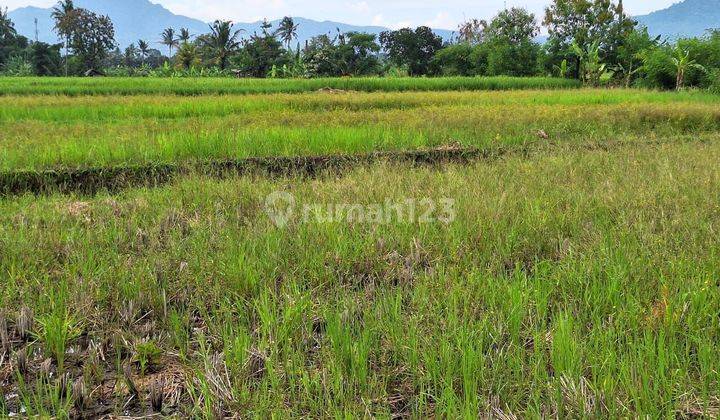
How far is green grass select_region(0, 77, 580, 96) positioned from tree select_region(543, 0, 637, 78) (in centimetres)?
606

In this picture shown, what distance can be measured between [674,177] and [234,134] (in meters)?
4.36

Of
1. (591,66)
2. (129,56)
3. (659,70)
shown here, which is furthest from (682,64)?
(129,56)

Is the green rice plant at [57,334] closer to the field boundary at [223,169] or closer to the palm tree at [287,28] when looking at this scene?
the field boundary at [223,169]

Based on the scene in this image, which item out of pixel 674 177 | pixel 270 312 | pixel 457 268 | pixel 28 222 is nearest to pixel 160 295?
pixel 270 312

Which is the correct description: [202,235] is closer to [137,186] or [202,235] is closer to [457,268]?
[457,268]

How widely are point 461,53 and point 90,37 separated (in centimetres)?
2791

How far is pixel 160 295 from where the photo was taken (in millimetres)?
2205

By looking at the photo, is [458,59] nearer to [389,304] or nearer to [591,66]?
[591,66]

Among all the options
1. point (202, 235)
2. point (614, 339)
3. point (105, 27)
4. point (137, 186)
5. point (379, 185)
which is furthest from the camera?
point (105, 27)

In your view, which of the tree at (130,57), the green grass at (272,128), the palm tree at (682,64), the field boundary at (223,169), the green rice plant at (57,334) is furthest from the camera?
the tree at (130,57)

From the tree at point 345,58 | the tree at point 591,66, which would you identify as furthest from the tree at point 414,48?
the tree at point 591,66

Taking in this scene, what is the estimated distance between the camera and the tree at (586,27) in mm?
24594

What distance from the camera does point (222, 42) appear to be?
111 ft

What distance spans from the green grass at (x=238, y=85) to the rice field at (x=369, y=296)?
966 centimetres
